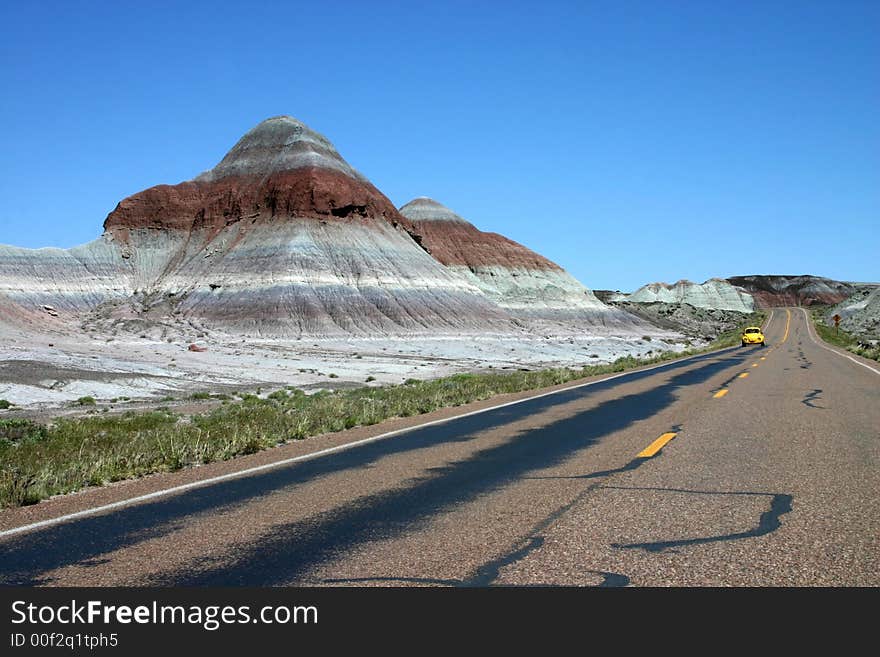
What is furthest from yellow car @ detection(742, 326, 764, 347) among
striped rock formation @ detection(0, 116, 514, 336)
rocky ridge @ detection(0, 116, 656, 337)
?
striped rock formation @ detection(0, 116, 514, 336)

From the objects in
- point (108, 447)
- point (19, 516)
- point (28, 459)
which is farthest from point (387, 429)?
point (19, 516)

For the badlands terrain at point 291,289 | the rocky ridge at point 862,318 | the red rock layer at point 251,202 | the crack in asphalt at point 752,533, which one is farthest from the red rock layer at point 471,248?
the crack in asphalt at point 752,533

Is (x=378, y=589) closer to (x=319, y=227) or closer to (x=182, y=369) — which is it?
(x=182, y=369)

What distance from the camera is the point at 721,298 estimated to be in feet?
651

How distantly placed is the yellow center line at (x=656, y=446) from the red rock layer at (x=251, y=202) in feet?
273

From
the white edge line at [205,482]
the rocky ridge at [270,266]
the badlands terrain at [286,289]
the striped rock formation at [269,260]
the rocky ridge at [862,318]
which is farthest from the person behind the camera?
the rocky ridge at [862,318]

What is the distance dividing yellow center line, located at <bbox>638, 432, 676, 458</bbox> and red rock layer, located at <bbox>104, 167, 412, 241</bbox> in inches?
3272

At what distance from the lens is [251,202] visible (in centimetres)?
9569

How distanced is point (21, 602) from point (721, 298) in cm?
20818

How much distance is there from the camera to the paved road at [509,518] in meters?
4.98

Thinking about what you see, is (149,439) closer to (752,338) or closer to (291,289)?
(752,338)

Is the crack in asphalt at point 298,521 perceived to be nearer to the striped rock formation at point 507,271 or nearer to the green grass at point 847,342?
the green grass at point 847,342

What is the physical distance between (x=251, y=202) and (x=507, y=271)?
144ft

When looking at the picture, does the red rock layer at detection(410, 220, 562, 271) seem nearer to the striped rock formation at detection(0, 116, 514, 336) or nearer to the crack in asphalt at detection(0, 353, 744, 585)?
the striped rock formation at detection(0, 116, 514, 336)
